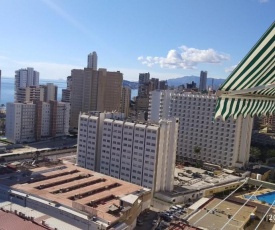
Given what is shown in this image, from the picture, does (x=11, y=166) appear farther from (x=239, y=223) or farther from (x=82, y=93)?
(x=82, y=93)

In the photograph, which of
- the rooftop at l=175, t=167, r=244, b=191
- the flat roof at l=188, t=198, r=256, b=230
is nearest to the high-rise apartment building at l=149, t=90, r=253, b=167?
the rooftop at l=175, t=167, r=244, b=191

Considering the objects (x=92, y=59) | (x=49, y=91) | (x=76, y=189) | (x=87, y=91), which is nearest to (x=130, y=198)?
(x=76, y=189)

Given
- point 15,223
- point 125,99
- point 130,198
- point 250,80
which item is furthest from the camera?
point 125,99

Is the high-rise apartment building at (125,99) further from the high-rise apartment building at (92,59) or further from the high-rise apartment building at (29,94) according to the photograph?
the high-rise apartment building at (92,59)

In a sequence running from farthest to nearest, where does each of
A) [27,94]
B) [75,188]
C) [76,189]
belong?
[27,94] < [75,188] < [76,189]

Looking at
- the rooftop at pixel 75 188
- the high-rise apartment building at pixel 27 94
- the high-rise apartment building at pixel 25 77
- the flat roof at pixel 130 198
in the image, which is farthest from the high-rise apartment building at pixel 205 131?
the high-rise apartment building at pixel 25 77

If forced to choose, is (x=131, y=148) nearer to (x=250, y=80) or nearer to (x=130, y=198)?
(x=130, y=198)

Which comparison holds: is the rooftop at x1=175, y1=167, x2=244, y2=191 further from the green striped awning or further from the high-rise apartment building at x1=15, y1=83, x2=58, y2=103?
the high-rise apartment building at x1=15, y1=83, x2=58, y2=103
